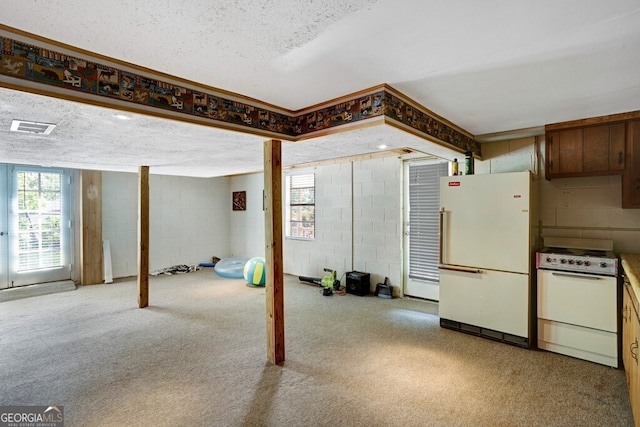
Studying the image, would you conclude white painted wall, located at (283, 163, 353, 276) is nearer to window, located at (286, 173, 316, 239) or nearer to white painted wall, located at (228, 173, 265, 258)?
window, located at (286, 173, 316, 239)

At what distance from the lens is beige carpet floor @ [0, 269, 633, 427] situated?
2158 mm

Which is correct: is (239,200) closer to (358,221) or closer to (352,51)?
(358,221)

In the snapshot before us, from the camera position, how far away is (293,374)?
2680 millimetres

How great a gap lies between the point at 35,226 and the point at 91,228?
2.62 ft

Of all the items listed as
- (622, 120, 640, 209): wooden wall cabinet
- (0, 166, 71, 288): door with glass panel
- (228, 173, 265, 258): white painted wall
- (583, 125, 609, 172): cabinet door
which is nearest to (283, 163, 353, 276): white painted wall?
(228, 173, 265, 258): white painted wall

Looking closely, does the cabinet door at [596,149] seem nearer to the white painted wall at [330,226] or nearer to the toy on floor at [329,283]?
the white painted wall at [330,226]

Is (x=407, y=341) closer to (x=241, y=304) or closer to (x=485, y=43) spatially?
(x=241, y=304)

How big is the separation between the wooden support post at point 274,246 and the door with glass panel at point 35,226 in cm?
508

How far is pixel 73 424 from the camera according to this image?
6.80 ft

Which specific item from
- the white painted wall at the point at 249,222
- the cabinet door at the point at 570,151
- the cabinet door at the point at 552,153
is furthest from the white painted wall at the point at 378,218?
the white painted wall at the point at 249,222

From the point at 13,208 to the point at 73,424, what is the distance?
4.96 m

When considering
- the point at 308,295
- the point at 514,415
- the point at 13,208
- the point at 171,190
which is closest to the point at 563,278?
the point at 514,415

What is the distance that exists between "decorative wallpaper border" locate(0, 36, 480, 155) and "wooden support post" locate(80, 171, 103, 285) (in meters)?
4.95

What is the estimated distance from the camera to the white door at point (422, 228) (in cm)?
459
